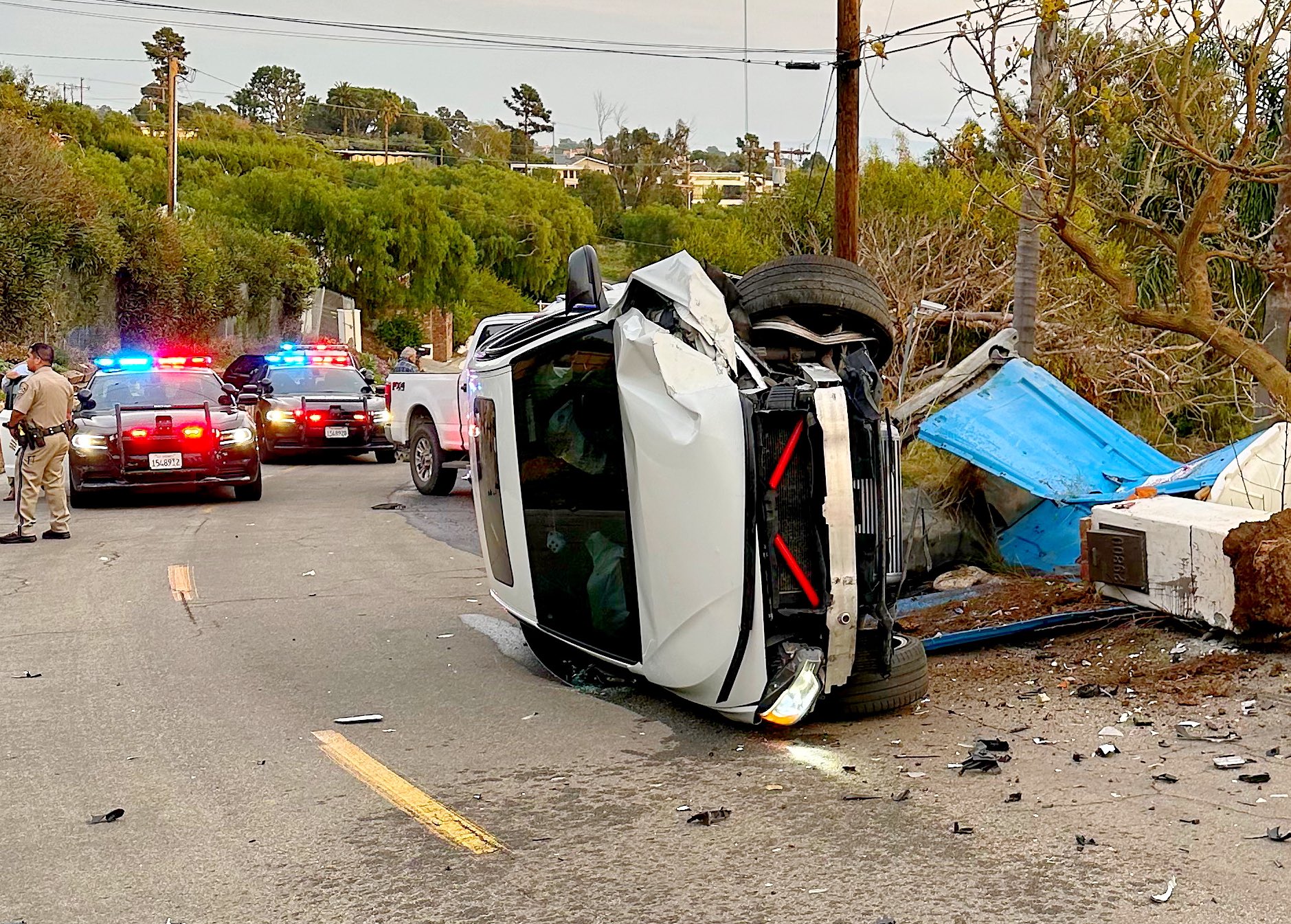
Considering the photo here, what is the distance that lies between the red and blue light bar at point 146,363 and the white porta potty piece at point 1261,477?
46.0 feet

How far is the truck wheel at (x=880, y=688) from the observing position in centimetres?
674

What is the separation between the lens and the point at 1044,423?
10.5 meters

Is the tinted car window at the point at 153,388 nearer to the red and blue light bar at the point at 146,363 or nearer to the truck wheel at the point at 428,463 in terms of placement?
the red and blue light bar at the point at 146,363

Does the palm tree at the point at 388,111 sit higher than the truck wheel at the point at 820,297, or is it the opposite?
the palm tree at the point at 388,111

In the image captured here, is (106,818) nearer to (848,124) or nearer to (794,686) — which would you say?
(794,686)

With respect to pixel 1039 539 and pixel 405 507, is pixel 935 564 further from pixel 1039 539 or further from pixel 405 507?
pixel 405 507

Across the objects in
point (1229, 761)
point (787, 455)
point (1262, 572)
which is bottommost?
point (1229, 761)

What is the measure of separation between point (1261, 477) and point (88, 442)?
42.2 ft

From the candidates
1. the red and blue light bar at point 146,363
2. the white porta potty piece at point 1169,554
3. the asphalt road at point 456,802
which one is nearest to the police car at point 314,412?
the red and blue light bar at point 146,363

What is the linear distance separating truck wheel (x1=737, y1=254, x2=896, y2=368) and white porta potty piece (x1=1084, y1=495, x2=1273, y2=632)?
73.2 inches

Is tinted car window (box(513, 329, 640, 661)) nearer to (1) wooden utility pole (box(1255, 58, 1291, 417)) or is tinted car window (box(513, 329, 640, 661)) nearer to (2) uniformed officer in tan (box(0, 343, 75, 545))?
(1) wooden utility pole (box(1255, 58, 1291, 417))

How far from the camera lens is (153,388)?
17891 mm

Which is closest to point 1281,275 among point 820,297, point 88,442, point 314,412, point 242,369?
point 820,297

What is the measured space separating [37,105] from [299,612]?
174 feet
